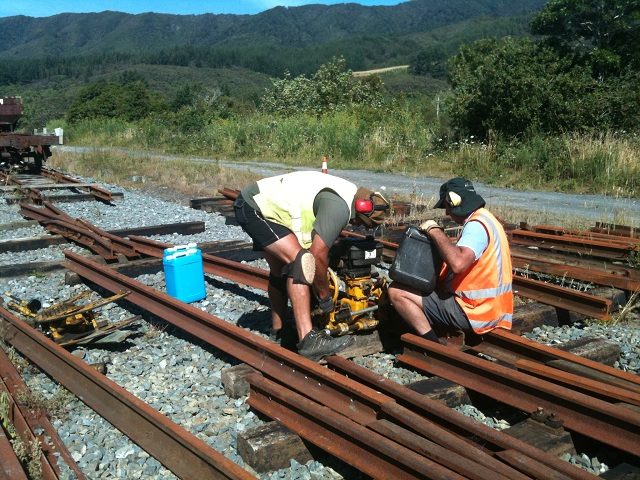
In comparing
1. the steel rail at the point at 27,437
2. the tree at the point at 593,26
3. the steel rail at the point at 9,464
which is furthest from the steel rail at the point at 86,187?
the tree at the point at 593,26

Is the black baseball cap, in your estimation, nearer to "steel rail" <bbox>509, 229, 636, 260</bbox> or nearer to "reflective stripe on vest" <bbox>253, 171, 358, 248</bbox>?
"reflective stripe on vest" <bbox>253, 171, 358, 248</bbox>

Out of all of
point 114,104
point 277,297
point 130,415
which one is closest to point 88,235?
point 277,297

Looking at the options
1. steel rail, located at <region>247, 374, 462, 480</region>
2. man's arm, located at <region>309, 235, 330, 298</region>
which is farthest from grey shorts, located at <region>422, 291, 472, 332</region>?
steel rail, located at <region>247, 374, 462, 480</region>

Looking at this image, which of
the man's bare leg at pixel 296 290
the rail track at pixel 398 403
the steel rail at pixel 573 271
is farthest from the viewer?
the steel rail at pixel 573 271

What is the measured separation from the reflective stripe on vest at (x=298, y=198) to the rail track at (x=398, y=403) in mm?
836

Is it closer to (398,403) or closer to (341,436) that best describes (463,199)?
(398,403)

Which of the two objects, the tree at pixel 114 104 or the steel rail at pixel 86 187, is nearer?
the steel rail at pixel 86 187

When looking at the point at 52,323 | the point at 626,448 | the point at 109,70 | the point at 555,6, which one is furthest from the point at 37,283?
the point at 109,70

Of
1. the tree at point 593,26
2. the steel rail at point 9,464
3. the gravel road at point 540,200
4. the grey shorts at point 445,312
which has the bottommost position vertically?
the gravel road at point 540,200

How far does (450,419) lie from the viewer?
151 inches

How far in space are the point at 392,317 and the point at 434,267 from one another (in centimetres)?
76

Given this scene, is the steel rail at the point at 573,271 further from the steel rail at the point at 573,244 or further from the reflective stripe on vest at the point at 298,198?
the reflective stripe on vest at the point at 298,198

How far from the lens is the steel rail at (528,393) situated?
3.71m

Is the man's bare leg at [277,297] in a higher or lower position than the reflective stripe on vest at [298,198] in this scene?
lower
